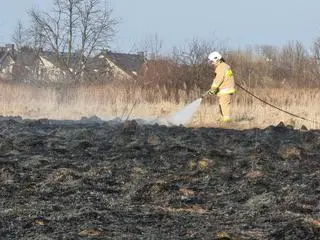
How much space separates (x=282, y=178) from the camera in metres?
6.59

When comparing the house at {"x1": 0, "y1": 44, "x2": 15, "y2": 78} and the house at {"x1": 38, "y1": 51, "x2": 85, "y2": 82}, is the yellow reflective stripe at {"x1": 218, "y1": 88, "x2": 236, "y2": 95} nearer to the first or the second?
the house at {"x1": 38, "y1": 51, "x2": 85, "y2": 82}

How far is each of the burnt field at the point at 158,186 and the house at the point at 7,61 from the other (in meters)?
26.9

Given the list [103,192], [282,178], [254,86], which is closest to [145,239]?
[103,192]

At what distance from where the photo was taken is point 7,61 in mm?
40281

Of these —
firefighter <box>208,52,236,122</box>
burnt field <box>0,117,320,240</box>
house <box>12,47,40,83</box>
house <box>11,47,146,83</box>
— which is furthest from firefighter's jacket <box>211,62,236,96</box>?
house <box>12,47,40,83</box>

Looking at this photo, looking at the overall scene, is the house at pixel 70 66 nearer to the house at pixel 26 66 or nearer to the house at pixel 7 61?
the house at pixel 26 66

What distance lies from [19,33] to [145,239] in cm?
3795


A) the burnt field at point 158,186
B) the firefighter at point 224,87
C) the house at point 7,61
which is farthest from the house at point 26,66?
the burnt field at point 158,186

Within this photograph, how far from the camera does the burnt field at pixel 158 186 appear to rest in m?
4.55

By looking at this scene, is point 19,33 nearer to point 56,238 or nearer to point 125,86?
point 125,86

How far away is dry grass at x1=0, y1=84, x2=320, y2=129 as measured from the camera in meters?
14.8

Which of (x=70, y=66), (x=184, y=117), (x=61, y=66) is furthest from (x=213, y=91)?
(x=70, y=66)

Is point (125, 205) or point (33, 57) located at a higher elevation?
point (33, 57)

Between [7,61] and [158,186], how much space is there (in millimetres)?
35912
